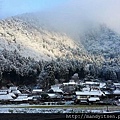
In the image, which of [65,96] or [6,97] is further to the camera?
[65,96]

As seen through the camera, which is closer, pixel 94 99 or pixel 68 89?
pixel 94 99

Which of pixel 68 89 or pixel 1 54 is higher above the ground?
pixel 1 54

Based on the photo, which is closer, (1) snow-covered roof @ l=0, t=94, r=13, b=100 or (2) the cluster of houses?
(2) the cluster of houses

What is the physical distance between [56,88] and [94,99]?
2315cm

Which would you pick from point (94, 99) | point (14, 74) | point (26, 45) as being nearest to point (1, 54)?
point (14, 74)

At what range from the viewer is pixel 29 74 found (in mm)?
122562

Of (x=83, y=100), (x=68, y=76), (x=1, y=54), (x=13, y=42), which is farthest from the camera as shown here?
(x=13, y=42)

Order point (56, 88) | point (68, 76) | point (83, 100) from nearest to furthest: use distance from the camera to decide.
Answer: point (83, 100) < point (56, 88) < point (68, 76)

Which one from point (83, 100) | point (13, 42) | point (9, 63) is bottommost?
point (83, 100)

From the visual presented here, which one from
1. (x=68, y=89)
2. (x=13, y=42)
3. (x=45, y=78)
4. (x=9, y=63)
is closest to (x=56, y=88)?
(x=68, y=89)

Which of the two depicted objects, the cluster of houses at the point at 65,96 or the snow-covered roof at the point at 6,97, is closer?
the cluster of houses at the point at 65,96

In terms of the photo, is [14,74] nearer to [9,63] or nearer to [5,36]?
[9,63]

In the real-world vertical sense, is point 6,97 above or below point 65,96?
above

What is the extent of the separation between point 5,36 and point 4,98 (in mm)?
113701
